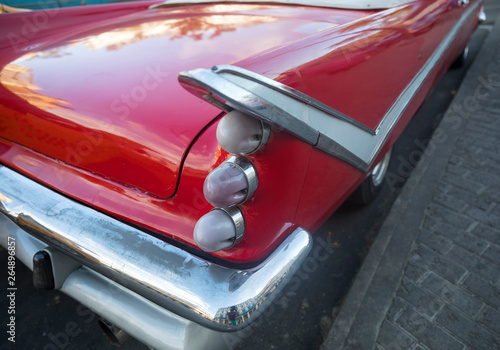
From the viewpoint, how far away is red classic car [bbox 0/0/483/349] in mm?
1005

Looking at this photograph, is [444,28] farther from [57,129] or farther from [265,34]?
[57,129]

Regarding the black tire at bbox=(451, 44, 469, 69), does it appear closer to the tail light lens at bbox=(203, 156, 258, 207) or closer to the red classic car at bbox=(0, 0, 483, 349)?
the red classic car at bbox=(0, 0, 483, 349)

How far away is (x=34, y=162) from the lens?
4.92 feet

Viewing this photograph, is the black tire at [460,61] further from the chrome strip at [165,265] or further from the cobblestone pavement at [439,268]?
the chrome strip at [165,265]

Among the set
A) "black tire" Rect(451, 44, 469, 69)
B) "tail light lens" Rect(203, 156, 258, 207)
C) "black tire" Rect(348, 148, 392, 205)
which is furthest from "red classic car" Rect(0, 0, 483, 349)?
"black tire" Rect(451, 44, 469, 69)

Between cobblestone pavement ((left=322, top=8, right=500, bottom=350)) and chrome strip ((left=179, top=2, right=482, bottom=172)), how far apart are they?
2.39ft

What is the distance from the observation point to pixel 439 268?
6.23 feet

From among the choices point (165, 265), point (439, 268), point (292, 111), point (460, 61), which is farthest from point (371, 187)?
point (460, 61)

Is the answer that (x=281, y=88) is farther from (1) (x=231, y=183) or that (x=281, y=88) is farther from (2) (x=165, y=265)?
(2) (x=165, y=265)

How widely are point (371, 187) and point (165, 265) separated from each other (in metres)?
1.69

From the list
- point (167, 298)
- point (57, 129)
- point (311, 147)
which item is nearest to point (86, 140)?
point (57, 129)

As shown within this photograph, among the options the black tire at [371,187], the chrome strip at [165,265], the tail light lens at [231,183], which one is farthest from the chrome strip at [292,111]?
the black tire at [371,187]

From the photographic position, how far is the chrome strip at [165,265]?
3.34 ft

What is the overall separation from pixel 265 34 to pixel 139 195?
0.94 meters
